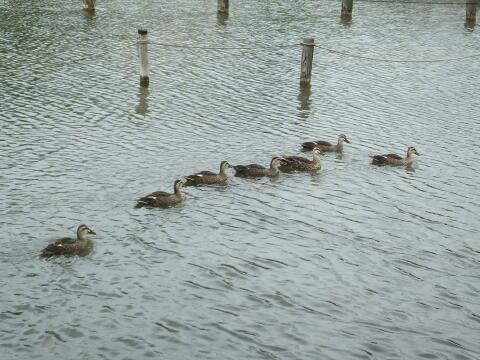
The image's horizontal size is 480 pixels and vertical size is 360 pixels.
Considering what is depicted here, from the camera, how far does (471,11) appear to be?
3994cm

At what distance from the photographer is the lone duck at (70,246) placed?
492 inches

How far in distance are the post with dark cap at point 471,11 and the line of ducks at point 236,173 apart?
24220 mm

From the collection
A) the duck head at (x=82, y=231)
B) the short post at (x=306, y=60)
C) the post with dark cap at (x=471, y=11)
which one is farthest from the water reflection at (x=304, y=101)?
the post with dark cap at (x=471, y=11)

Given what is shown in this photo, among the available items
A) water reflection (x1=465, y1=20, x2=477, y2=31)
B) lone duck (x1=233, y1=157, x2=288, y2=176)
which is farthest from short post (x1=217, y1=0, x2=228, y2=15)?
lone duck (x1=233, y1=157, x2=288, y2=176)

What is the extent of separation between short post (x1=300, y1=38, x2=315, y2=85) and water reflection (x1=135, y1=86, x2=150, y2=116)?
19.1 feet

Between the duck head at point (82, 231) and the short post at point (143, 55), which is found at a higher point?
the short post at point (143, 55)

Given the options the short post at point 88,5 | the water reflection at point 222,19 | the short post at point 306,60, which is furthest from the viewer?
the short post at point 88,5

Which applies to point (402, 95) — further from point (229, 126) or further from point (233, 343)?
point (233, 343)

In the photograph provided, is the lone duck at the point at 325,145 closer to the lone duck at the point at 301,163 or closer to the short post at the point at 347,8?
the lone duck at the point at 301,163

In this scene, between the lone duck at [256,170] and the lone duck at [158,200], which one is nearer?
the lone duck at [158,200]

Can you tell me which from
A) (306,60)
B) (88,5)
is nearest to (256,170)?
(306,60)

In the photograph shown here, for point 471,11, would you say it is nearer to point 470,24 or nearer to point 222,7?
point 470,24

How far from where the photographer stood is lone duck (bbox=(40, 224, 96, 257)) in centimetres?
1251

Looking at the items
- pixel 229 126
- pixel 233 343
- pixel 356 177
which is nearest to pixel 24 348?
pixel 233 343
